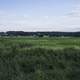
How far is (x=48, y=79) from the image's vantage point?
15.4 m

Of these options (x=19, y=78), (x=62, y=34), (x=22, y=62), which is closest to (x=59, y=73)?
(x=19, y=78)

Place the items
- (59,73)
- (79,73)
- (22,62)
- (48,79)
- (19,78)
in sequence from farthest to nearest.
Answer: (22,62), (79,73), (59,73), (48,79), (19,78)

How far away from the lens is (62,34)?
19562 centimetres

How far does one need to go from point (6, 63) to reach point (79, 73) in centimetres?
455

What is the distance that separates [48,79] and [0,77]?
2.35 meters

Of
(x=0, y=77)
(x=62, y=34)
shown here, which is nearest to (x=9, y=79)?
(x=0, y=77)

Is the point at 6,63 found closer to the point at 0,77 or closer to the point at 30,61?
the point at 0,77

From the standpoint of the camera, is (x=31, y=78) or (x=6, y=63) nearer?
(x=31, y=78)

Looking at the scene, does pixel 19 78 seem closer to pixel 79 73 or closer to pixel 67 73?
pixel 67 73

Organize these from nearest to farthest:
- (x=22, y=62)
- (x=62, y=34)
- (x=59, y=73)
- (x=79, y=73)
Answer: (x=59, y=73), (x=79, y=73), (x=22, y=62), (x=62, y=34)

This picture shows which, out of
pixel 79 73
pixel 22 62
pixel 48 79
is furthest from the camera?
pixel 22 62

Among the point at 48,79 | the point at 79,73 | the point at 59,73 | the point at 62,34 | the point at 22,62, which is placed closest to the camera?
the point at 48,79

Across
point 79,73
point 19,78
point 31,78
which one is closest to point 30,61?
point 79,73

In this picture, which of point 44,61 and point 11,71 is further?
point 44,61
